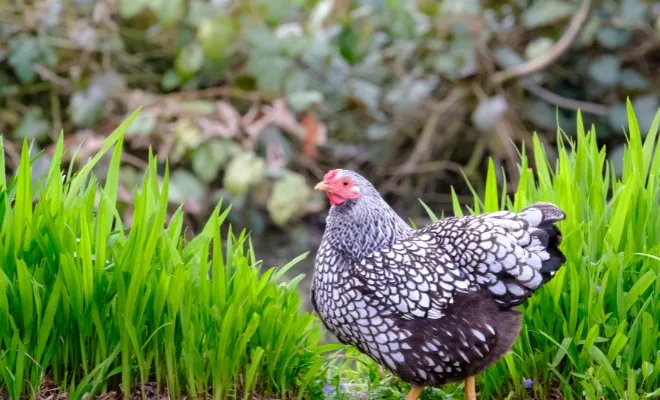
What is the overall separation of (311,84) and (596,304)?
2.89 m

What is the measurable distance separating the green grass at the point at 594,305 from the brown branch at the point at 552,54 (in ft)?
8.41

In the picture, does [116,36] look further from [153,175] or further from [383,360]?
[383,360]

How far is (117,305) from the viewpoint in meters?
2.25

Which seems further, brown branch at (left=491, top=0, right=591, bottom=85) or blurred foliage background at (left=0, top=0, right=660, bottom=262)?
brown branch at (left=491, top=0, right=591, bottom=85)

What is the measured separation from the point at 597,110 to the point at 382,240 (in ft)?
10.4

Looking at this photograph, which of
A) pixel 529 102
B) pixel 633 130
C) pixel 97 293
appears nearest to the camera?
pixel 97 293

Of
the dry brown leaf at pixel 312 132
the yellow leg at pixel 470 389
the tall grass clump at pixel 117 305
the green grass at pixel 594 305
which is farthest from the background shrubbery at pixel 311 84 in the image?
the yellow leg at pixel 470 389

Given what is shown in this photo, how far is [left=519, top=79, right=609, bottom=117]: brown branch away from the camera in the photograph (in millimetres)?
5199

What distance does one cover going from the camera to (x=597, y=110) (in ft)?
17.1

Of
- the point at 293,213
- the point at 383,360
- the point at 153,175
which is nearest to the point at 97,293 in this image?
the point at 153,175

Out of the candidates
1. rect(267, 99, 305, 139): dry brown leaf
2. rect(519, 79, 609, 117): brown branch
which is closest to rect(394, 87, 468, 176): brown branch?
rect(519, 79, 609, 117): brown branch

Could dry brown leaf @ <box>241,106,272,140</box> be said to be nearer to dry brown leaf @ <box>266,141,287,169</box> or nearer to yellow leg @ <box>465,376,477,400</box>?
dry brown leaf @ <box>266,141,287,169</box>

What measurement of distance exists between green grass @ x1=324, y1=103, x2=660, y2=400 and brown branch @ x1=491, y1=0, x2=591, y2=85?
2.56 metres

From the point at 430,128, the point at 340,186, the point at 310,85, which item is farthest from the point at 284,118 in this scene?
the point at 340,186
